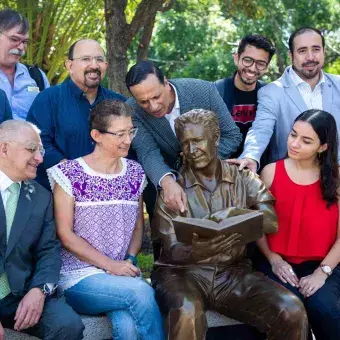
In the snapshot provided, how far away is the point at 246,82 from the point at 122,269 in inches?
85.4

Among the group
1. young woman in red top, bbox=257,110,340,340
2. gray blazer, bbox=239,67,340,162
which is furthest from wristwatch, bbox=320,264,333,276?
gray blazer, bbox=239,67,340,162

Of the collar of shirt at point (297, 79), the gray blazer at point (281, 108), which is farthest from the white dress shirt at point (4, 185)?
the collar of shirt at point (297, 79)

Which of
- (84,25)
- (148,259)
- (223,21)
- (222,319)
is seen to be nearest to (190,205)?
(222,319)

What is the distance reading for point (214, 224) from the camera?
4.19m

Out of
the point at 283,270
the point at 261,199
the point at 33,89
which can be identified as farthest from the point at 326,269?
the point at 33,89

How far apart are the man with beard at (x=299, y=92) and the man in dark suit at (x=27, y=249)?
204 centimetres

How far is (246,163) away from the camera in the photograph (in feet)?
16.5

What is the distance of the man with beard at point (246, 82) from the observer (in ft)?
19.1

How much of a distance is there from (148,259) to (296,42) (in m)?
3.77

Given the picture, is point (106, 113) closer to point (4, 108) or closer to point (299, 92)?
point (4, 108)

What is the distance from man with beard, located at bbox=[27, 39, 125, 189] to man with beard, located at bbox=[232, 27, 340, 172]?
1.37 meters

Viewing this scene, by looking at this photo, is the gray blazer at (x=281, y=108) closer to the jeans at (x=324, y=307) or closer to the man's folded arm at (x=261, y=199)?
the man's folded arm at (x=261, y=199)

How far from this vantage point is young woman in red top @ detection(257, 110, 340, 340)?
486 centimetres

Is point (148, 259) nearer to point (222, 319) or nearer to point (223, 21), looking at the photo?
point (222, 319)
